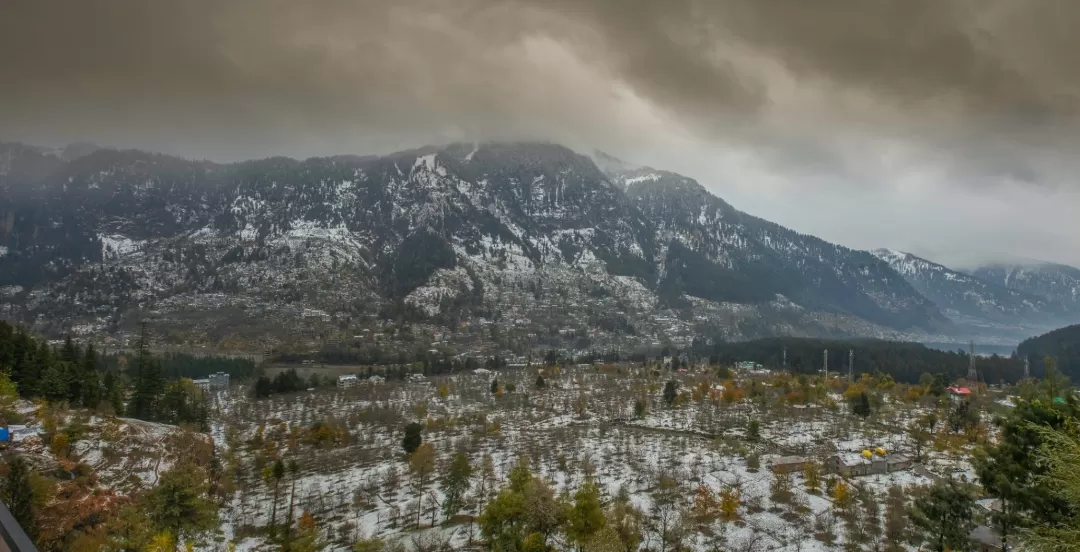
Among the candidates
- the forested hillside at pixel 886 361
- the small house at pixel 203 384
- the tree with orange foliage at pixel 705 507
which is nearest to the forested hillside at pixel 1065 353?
the forested hillside at pixel 886 361

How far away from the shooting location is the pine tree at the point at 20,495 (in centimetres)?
2911

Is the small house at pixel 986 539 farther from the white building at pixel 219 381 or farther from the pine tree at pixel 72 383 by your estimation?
the white building at pixel 219 381

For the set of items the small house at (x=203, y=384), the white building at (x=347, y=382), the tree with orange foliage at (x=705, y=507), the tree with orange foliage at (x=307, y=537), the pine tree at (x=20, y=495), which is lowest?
the small house at (x=203, y=384)

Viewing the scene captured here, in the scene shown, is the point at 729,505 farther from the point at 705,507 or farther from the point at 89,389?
the point at 89,389

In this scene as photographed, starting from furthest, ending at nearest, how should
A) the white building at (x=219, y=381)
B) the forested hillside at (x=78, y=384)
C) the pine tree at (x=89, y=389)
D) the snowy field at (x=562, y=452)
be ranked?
the white building at (x=219, y=381), the pine tree at (x=89, y=389), the forested hillside at (x=78, y=384), the snowy field at (x=562, y=452)

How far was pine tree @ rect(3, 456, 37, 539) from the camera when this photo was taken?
95.5 feet

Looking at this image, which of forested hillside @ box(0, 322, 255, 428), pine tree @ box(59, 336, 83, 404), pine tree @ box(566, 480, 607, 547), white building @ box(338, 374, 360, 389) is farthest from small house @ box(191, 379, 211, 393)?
pine tree @ box(566, 480, 607, 547)

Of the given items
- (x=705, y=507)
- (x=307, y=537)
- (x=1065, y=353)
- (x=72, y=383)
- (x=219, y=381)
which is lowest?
(x=219, y=381)

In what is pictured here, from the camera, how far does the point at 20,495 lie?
2970 cm

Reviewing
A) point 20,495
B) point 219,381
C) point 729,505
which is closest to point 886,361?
point 729,505

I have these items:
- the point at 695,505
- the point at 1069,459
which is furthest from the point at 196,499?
the point at 1069,459

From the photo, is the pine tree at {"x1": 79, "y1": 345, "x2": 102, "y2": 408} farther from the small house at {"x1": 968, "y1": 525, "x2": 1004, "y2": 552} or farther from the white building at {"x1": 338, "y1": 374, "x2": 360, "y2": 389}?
the small house at {"x1": 968, "y1": 525, "x2": 1004, "y2": 552}

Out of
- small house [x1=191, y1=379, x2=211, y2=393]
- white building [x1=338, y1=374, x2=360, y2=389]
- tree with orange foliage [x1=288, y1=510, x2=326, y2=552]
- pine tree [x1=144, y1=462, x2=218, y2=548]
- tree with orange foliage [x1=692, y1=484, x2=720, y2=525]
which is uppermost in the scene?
pine tree [x1=144, y1=462, x2=218, y2=548]

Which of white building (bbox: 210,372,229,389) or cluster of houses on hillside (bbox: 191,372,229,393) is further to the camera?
white building (bbox: 210,372,229,389)
